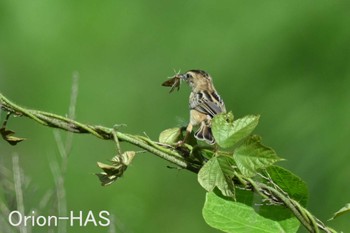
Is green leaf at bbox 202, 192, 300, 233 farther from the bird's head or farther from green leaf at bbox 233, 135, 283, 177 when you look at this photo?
the bird's head

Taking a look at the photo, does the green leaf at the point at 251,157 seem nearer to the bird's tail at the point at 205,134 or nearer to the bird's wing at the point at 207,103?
the bird's tail at the point at 205,134

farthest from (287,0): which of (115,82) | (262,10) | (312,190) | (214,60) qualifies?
(312,190)

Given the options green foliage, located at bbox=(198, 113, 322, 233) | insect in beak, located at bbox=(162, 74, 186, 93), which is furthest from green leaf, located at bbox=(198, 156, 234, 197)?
insect in beak, located at bbox=(162, 74, 186, 93)

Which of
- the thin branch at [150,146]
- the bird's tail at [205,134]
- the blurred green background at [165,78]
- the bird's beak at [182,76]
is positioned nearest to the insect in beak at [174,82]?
the bird's beak at [182,76]

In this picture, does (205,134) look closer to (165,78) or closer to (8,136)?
(8,136)

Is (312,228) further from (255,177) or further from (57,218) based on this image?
(57,218)

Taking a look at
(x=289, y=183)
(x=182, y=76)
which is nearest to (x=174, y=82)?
(x=182, y=76)
